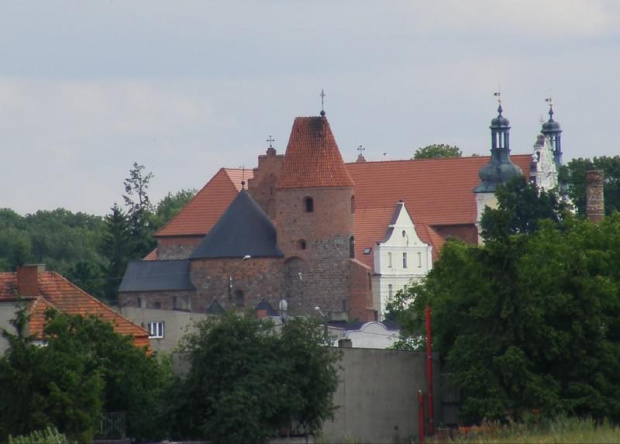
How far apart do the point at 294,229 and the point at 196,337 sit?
5443 cm

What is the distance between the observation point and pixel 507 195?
10138cm

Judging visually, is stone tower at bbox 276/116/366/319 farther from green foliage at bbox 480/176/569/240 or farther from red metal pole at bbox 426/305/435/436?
red metal pole at bbox 426/305/435/436

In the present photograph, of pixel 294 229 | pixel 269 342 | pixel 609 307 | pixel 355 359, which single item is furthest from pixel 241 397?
Result: pixel 294 229

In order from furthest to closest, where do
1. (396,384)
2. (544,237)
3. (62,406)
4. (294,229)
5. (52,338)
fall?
(294,229) < (544,237) < (396,384) < (52,338) < (62,406)

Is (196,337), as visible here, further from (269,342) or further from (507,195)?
(507,195)

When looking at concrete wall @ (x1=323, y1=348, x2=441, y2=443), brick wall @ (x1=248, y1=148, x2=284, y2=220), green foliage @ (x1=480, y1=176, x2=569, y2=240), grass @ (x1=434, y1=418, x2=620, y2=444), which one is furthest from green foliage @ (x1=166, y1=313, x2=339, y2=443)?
Result: brick wall @ (x1=248, y1=148, x2=284, y2=220)

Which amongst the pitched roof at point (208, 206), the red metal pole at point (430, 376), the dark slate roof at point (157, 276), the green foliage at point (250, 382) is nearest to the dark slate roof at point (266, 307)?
the dark slate roof at point (157, 276)

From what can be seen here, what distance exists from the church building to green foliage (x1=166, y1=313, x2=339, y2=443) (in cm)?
4543

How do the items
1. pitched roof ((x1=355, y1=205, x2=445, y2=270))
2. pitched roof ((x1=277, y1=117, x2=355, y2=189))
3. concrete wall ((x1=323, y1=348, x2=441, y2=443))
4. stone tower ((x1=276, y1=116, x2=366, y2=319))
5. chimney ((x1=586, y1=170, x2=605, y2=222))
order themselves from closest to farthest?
concrete wall ((x1=323, y1=348, x2=441, y2=443))
chimney ((x1=586, y1=170, x2=605, y2=222))
stone tower ((x1=276, y1=116, x2=366, y2=319))
pitched roof ((x1=277, y1=117, x2=355, y2=189))
pitched roof ((x1=355, y1=205, x2=445, y2=270))

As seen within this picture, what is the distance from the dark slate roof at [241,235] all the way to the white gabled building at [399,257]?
29.2 feet

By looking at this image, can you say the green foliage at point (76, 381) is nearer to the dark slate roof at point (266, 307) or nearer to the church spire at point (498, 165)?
the dark slate roof at point (266, 307)

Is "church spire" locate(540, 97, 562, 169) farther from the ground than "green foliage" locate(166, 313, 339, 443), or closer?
farther from the ground

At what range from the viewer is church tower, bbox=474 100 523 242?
114125 millimetres

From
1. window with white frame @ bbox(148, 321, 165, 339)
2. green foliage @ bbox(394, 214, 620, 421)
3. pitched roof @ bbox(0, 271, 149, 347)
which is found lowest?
green foliage @ bbox(394, 214, 620, 421)
